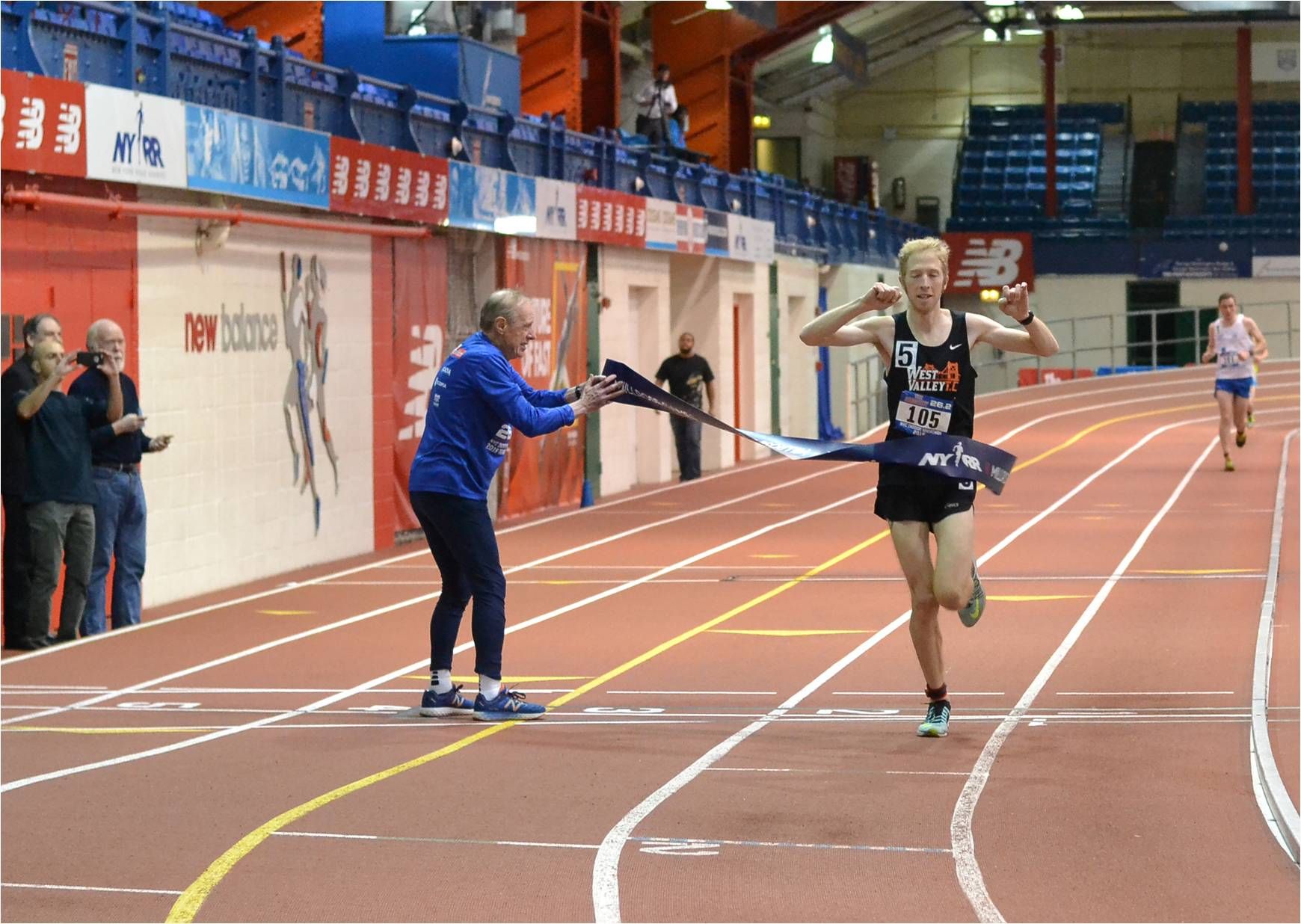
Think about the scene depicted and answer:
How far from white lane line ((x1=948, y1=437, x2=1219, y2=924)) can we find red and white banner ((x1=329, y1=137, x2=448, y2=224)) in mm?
7670

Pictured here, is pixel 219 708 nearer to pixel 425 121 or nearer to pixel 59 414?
pixel 59 414

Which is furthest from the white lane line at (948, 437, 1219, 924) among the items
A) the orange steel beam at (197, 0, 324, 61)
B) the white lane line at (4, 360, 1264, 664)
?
the orange steel beam at (197, 0, 324, 61)

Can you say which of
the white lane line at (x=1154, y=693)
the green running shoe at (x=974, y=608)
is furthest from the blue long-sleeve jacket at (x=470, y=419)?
the white lane line at (x=1154, y=693)

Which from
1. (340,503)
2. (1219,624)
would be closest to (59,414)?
(340,503)

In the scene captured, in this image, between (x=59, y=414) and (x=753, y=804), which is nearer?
(x=753, y=804)

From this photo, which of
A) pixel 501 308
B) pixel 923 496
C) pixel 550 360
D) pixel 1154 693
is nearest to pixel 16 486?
pixel 501 308

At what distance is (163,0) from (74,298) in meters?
2.99

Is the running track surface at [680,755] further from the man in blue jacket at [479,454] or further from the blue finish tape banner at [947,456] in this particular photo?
the blue finish tape banner at [947,456]

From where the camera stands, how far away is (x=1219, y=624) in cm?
1262

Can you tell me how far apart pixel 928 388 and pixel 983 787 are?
75.4 inches

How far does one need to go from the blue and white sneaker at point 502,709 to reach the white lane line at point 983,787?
229 cm

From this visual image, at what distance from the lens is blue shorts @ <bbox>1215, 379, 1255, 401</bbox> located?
77.7 feet

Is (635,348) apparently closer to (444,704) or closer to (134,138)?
(134,138)

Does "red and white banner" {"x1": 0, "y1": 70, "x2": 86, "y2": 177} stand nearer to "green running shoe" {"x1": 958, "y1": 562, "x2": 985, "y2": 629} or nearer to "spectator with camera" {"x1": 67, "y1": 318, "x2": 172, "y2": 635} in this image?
"spectator with camera" {"x1": 67, "y1": 318, "x2": 172, "y2": 635}
